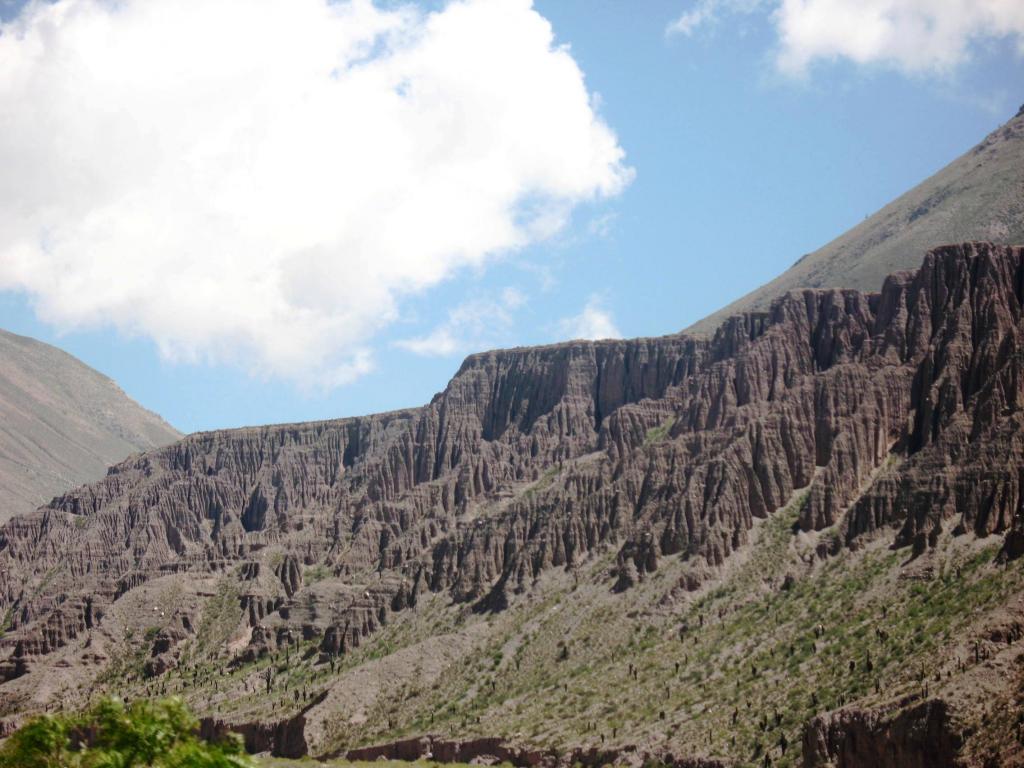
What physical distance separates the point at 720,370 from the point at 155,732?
15551cm

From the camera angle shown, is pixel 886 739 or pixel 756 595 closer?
pixel 886 739

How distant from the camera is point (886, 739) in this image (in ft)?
308

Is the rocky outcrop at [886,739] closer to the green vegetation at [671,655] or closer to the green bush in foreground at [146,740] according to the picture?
the green vegetation at [671,655]

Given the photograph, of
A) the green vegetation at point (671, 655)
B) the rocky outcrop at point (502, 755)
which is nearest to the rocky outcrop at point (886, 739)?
the green vegetation at point (671, 655)

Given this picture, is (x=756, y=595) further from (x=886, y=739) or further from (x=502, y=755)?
(x=886, y=739)

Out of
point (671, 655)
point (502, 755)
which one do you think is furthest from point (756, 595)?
point (502, 755)

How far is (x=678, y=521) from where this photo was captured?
16725 cm

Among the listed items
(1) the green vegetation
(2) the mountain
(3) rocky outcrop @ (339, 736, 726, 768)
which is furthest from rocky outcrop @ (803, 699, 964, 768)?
(3) rocky outcrop @ (339, 736, 726, 768)

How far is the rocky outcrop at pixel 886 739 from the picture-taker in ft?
292

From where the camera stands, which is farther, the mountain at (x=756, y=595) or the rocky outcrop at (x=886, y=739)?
the mountain at (x=756, y=595)

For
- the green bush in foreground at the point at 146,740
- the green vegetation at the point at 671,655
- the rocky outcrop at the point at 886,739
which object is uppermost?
the green bush in foreground at the point at 146,740

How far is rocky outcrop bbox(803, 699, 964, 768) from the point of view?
88938 mm

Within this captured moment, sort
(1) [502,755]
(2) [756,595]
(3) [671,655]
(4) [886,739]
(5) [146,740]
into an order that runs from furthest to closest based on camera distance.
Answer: (2) [756,595] → (3) [671,655] → (1) [502,755] → (4) [886,739] → (5) [146,740]

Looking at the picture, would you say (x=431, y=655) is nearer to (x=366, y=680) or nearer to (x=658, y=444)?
(x=366, y=680)
